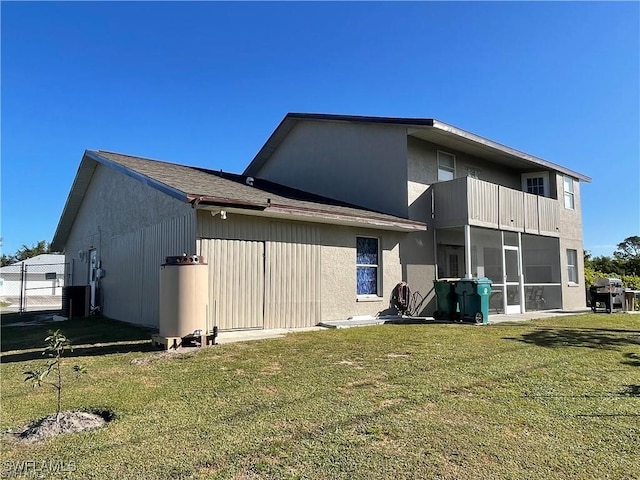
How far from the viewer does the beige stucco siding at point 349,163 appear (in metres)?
14.2

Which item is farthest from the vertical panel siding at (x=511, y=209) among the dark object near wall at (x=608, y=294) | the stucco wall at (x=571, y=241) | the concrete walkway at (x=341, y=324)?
the dark object near wall at (x=608, y=294)

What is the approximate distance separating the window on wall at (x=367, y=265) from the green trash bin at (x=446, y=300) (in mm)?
1915

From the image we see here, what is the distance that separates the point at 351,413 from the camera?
4.41 m

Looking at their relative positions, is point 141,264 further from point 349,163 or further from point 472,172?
point 472,172

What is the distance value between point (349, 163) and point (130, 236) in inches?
304

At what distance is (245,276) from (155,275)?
2922 mm

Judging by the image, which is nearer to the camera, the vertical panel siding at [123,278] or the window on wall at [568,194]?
the vertical panel siding at [123,278]

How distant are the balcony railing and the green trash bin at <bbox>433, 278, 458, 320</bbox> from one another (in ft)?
7.01

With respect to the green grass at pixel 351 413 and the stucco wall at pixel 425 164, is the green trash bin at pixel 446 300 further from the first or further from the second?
the green grass at pixel 351 413

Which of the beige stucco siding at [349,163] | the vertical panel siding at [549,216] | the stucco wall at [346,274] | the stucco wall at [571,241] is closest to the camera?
the stucco wall at [346,274]

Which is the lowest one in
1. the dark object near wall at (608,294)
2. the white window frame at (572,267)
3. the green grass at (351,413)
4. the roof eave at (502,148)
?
the green grass at (351,413)

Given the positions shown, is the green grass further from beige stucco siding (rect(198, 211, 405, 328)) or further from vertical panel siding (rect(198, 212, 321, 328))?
→ beige stucco siding (rect(198, 211, 405, 328))

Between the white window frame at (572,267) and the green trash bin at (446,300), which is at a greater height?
the white window frame at (572,267)

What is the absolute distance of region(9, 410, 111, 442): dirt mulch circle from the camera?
3957mm
